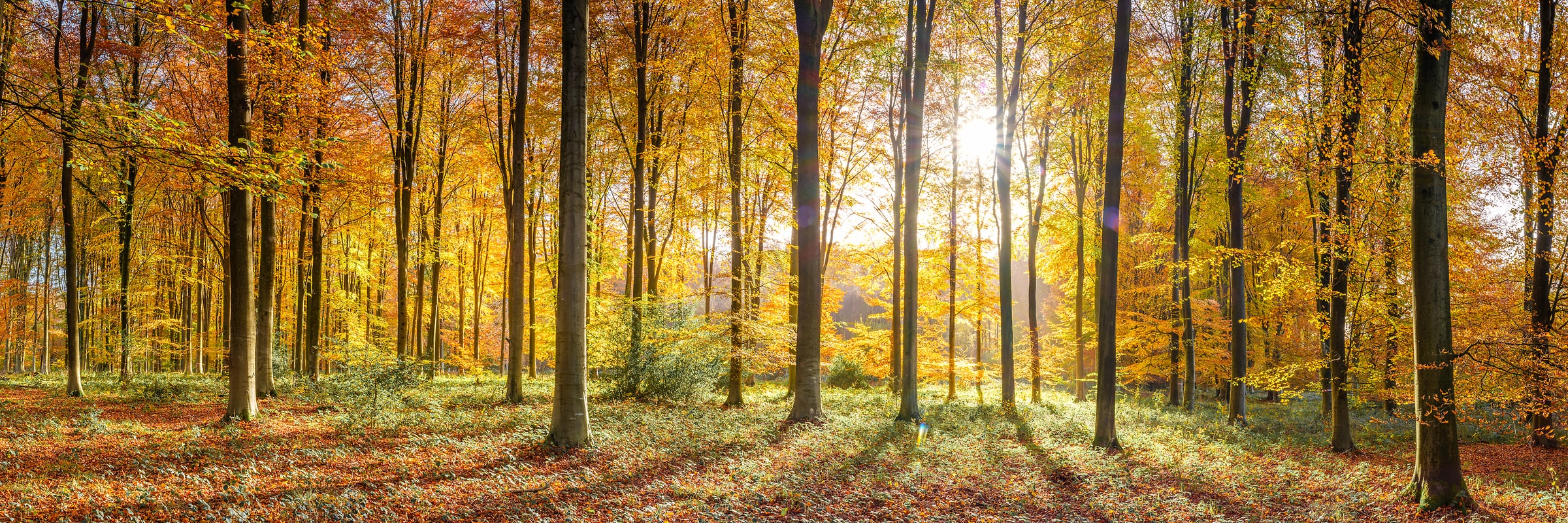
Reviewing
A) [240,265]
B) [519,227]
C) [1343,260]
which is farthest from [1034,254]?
[240,265]

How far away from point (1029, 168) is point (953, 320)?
5079 millimetres

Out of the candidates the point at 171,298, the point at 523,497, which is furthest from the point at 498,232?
the point at 523,497

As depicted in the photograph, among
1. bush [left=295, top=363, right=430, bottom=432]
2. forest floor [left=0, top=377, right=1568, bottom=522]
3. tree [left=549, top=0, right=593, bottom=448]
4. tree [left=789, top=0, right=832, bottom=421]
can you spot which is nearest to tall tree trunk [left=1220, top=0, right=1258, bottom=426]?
forest floor [left=0, top=377, right=1568, bottom=522]

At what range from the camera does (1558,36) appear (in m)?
10.1

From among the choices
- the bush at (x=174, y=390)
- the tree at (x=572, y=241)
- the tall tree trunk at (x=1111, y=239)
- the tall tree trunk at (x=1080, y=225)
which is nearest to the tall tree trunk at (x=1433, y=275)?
the tall tree trunk at (x=1111, y=239)

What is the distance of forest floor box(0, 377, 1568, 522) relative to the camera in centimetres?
539

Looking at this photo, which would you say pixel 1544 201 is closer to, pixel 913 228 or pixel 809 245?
pixel 913 228

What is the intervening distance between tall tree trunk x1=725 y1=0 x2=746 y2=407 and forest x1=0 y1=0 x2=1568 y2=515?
147 mm

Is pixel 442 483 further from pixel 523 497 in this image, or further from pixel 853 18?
pixel 853 18

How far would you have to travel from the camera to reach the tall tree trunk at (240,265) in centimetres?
892

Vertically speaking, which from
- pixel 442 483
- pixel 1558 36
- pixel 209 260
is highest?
pixel 1558 36

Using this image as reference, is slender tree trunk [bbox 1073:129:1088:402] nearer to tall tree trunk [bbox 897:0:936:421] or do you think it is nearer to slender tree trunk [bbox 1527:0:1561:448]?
tall tree trunk [bbox 897:0:936:421]

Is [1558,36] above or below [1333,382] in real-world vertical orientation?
above

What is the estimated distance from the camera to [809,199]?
37.2ft
